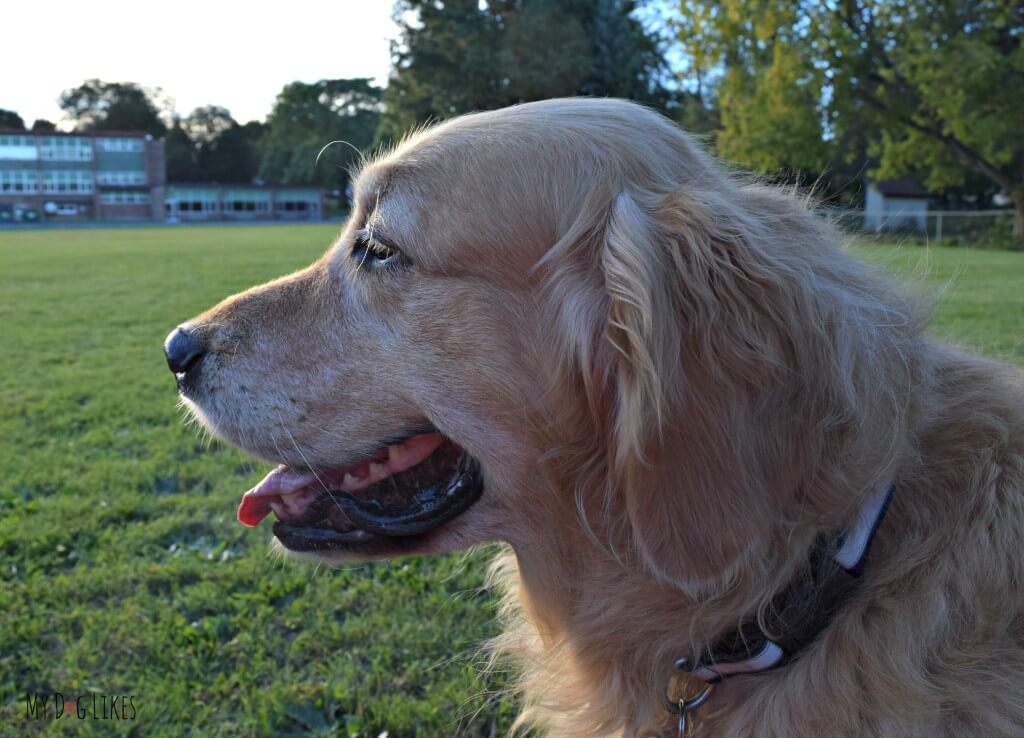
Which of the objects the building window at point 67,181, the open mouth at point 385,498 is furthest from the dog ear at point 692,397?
the building window at point 67,181

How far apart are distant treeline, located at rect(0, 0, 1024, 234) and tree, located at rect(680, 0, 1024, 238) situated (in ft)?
0.18

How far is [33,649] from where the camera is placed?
3543 millimetres

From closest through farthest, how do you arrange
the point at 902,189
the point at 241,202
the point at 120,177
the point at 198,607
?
1. the point at 198,607
2. the point at 902,189
3. the point at 120,177
4. the point at 241,202

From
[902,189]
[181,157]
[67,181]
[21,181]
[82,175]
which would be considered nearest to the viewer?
[902,189]

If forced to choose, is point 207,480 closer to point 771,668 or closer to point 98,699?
point 98,699

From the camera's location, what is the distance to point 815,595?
2.00 meters

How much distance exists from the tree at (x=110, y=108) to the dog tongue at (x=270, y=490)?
413 feet

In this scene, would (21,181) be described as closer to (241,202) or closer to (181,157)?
(181,157)

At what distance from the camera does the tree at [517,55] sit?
1949 inches

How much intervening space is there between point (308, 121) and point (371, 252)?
375 feet

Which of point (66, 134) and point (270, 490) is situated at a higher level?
point (66, 134)

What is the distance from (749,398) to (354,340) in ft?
4.18

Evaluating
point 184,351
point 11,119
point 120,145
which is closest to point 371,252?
point 184,351

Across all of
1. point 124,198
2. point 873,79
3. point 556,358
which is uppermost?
point 873,79
